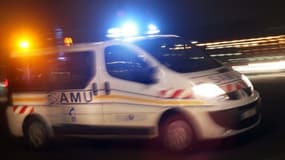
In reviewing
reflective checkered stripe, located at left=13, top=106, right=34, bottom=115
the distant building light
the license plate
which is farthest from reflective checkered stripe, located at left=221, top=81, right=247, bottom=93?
the distant building light

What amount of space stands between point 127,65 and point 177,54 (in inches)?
30.3

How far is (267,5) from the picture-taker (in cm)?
4575

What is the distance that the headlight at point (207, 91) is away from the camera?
326 inches

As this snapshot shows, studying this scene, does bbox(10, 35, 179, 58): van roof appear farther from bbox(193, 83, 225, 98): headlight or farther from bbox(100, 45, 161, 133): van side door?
bbox(193, 83, 225, 98): headlight

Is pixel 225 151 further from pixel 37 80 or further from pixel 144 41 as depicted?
pixel 37 80

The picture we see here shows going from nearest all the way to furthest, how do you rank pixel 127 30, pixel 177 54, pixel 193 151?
pixel 193 151
pixel 177 54
pixel 127 30

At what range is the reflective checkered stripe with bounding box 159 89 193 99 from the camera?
835 centimetres

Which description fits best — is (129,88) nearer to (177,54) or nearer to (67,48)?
(177,54)

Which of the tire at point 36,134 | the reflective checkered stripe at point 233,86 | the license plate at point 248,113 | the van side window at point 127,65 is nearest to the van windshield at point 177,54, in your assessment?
the van side window at point 127,65

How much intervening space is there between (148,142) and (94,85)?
133cm

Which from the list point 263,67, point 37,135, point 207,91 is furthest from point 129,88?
point 263,67

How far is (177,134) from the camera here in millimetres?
8453

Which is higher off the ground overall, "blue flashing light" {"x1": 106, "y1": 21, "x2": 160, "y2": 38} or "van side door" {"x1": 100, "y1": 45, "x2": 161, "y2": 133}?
"blue flashing light" {"x1": 106, "y1": 21, "x2": 160, "y2": 38}

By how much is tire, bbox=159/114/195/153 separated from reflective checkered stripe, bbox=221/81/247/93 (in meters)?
0.70
